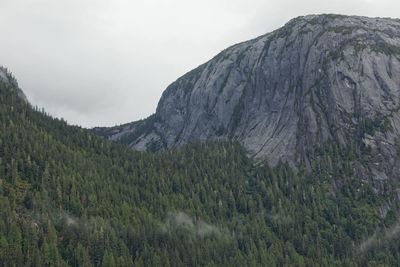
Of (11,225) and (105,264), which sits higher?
(11,225)

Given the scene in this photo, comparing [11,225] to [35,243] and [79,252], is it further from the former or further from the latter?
[79,252]

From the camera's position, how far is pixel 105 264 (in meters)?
198

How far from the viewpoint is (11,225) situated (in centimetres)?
19838

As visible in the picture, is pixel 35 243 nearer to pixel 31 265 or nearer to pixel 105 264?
pixel 31 265

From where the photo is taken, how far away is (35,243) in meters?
193

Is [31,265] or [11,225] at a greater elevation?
[11,225]

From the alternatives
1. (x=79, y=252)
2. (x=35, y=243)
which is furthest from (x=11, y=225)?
(x=79, y=252)

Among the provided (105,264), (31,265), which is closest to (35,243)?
(31,265)

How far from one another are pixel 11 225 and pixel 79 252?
27223 millimetres

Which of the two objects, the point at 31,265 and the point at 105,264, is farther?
the point at 105,264

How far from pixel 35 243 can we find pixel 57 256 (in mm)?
10375

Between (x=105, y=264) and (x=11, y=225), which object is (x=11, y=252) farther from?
(x=105, y=264)

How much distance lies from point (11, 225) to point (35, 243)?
12.9 m

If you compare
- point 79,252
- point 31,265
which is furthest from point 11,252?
point 79,252
